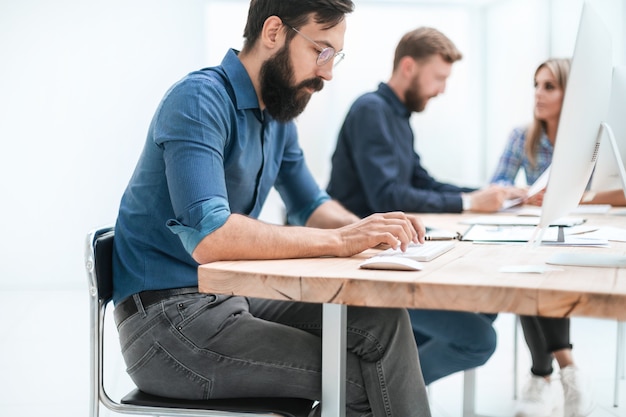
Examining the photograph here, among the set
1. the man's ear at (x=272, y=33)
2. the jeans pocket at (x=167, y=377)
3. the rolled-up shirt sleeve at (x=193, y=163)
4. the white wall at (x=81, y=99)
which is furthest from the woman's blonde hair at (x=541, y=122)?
→ the white wall at (x=81, y=99)

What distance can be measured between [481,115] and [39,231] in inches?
139

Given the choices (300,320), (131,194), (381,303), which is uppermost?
(131,194)

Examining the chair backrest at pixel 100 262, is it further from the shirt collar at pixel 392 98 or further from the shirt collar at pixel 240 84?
the shirt collar at pixel 392 98

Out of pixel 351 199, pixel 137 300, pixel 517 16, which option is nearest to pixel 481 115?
pixel 517 16

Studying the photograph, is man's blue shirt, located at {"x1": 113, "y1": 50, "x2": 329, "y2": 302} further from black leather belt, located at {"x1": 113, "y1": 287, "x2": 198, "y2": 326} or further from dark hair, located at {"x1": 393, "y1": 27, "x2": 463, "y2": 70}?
dark hair, located at {"x1": 393, "y1": 27, "x2": 463, "y2": 70}

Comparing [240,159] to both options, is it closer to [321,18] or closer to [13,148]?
[321,18]

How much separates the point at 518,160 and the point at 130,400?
2347 millimetres

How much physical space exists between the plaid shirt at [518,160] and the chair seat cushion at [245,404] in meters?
2.13

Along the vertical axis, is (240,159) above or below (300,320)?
above

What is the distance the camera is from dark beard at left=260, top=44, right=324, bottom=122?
1.67m

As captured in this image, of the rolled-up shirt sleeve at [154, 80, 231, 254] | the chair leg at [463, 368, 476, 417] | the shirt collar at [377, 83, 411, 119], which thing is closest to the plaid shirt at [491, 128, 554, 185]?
the shirt collar at [377, 83, 411, 119]

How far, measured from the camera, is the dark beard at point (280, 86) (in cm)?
167

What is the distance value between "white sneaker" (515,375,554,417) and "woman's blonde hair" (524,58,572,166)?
926mm

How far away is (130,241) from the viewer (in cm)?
153
